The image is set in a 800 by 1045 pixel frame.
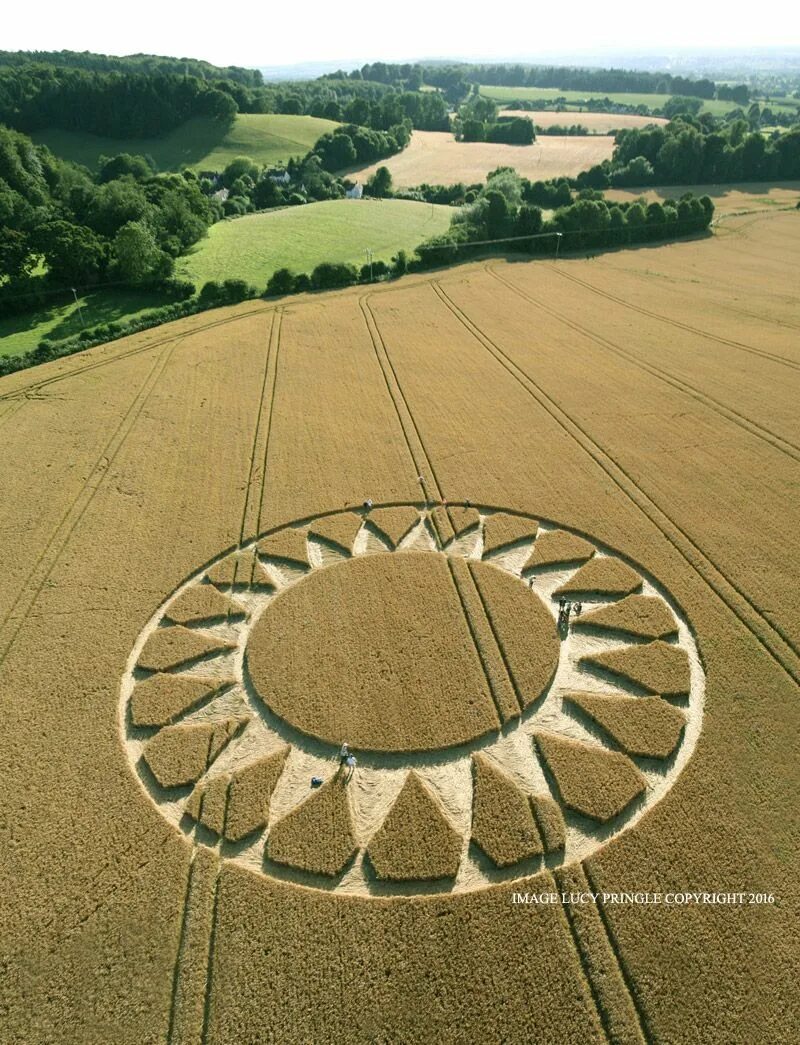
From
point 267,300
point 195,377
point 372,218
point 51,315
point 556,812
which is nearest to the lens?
point 556,812

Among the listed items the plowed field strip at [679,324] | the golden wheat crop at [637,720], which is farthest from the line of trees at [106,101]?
the golden wheat crop at [637,720]

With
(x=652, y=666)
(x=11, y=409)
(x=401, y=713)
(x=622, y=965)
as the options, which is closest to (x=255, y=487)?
(x=401, y=713)

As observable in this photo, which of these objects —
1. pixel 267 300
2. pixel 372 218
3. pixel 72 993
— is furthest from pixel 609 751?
pixel 372 218

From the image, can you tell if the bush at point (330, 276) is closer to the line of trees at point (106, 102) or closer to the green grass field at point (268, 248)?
the green grass field at point (268, 248)

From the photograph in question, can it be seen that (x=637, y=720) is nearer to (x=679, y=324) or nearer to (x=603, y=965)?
(x=603, y=965)

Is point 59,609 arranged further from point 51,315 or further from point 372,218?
point 372,218

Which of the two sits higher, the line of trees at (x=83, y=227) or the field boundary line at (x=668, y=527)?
the line of trees at (x=83, y=227)
